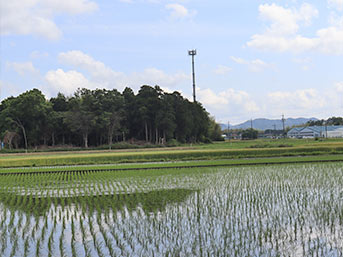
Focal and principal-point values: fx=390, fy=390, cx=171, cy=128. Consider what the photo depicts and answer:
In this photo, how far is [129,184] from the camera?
1454cm

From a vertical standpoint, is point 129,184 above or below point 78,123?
below

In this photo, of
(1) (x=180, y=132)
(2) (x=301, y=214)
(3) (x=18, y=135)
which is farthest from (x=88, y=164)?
(1) (x=180, y=132)

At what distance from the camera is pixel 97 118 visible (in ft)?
177

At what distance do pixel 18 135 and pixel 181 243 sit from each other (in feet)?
172

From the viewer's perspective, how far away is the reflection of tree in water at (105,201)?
9789 millimetres

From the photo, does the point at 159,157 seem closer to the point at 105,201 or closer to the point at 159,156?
the point at 159,156

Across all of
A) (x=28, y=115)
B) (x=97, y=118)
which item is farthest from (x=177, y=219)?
(x=28, y=115)

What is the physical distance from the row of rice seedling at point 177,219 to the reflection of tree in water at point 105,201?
3cm

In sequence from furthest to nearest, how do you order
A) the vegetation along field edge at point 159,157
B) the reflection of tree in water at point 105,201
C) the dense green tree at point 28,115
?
the dense green tree at point 28,115, the vegetation along field edge at point 159,157, the reflection of tree in water at point 105,201

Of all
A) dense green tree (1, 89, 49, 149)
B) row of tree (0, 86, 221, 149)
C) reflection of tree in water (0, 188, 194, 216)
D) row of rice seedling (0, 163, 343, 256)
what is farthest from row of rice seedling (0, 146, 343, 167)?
dense green tree (1, 89, 49, 149)

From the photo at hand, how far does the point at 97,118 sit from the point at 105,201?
144ft

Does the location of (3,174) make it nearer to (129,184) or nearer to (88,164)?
(88,164)

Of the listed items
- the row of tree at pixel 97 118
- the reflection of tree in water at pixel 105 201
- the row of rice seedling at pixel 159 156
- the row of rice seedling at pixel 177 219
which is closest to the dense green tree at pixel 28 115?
the row of tree at pixel 97 118

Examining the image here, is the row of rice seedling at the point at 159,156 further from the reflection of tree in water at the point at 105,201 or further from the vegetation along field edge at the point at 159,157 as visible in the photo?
the reflection of tree in water at the point at 105,201
